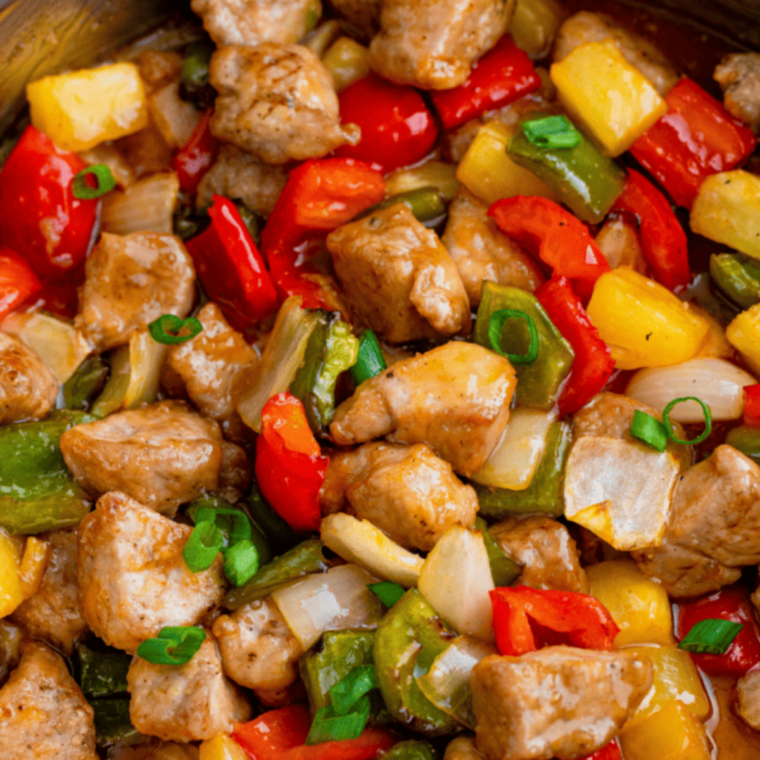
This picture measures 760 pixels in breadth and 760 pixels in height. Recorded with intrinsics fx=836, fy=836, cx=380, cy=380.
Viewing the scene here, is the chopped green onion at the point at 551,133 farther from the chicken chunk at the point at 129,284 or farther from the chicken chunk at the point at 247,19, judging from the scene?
the chicken chunk at the point at 129,284

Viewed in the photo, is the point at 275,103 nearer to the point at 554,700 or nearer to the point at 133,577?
the point at 133,577

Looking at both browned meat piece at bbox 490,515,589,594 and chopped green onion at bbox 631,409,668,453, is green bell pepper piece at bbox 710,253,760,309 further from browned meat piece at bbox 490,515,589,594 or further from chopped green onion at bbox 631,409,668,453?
browned meat piece at bbox 490,515,589,594

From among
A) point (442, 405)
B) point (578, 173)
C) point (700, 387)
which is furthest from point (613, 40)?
point (442, 405)

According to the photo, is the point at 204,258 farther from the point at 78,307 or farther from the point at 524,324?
the point at 524,324

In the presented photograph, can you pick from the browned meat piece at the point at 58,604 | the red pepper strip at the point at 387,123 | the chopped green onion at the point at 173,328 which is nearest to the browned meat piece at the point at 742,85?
the red pepper strip at the point at 387,123

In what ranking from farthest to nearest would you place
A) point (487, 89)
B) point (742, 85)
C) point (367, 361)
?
1. point (487, 89)
2. point (742, 85)
3. point (367, 361)

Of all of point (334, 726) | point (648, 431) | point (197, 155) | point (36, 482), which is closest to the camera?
point (334, 726)
